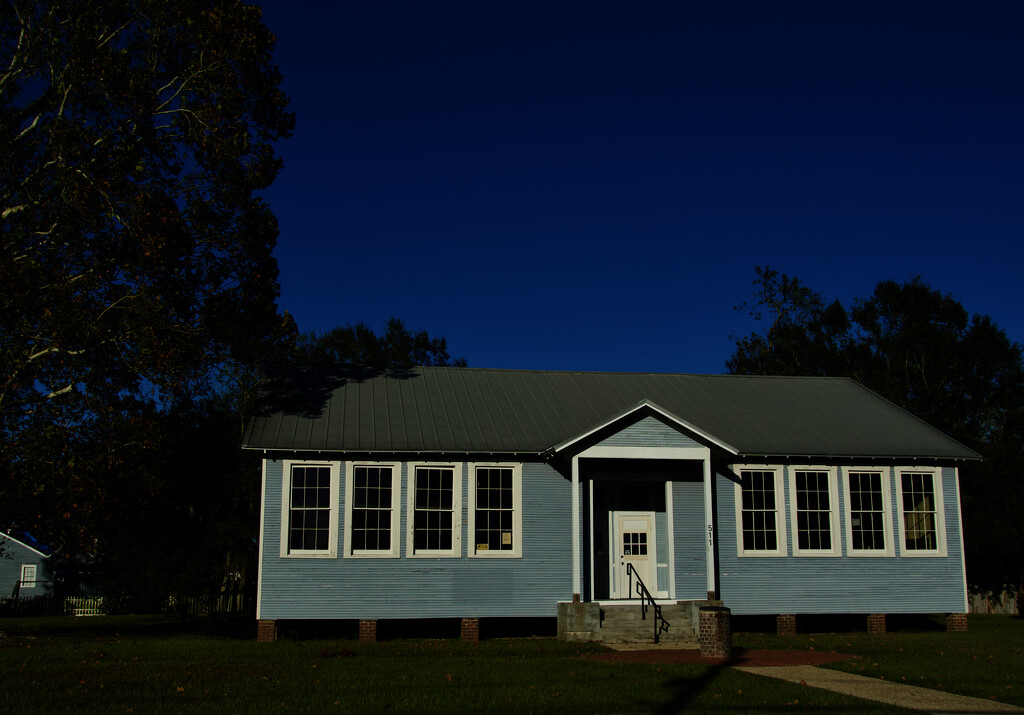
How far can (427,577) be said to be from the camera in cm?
2006

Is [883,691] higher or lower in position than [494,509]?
lower

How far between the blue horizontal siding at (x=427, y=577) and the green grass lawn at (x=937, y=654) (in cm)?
457

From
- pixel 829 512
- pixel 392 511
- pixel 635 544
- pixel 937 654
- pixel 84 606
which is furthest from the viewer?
pixel 84 606

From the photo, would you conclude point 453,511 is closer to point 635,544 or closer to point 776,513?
point 635,544

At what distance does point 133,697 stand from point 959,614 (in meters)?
19.3

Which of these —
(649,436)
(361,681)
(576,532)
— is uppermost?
(649,436)

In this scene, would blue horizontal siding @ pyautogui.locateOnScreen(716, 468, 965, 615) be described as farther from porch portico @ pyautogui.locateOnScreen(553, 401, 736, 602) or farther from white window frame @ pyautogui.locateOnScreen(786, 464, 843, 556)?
porch portico @ pyautogui.locateOnScreen(553, 401, 736, 602)

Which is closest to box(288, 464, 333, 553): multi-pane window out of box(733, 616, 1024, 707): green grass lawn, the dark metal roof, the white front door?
the dark metal roof

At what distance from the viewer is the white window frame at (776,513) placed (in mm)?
21500

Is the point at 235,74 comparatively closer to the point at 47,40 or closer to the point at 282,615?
the point at 47,40

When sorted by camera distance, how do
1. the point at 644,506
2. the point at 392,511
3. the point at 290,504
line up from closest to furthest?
the point at 290,504, the point at 392,511, the point at 644,506

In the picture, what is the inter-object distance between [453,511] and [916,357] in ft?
119

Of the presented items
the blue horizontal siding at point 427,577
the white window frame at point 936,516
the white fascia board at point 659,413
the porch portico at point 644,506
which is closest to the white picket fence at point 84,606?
the blue horizontal siding at point 427,577

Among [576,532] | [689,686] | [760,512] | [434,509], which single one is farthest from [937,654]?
[434,509]
